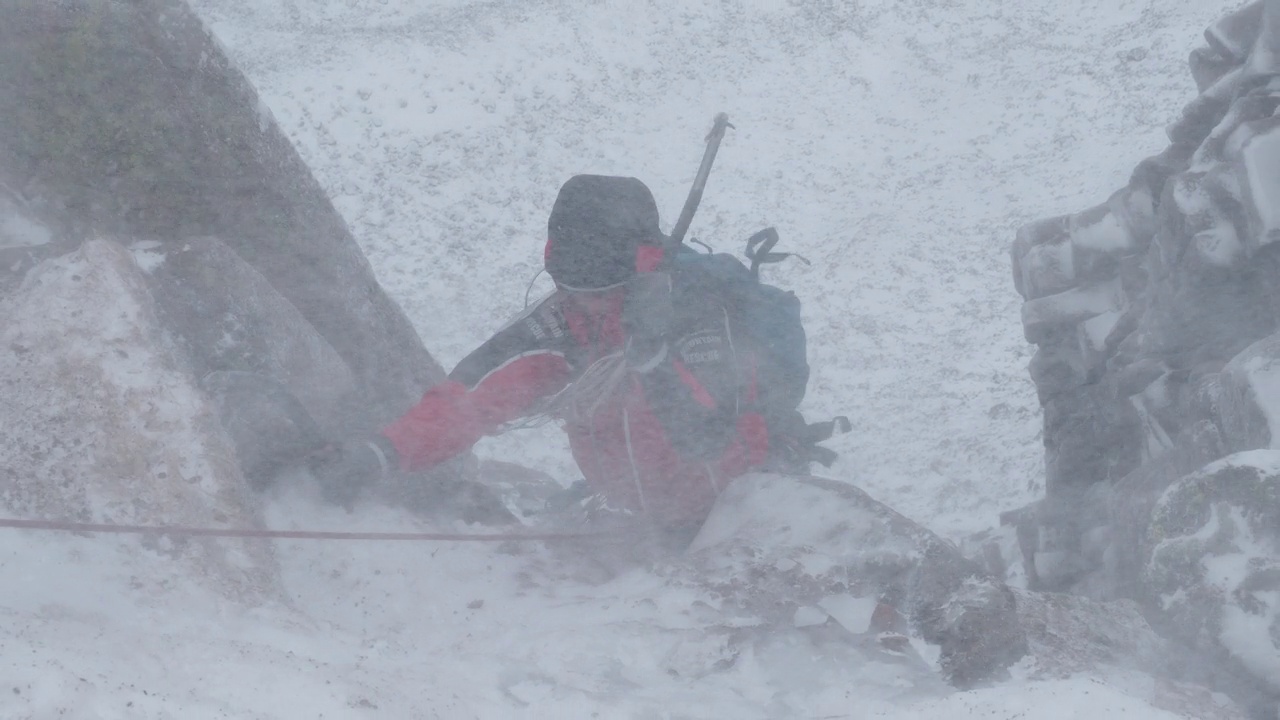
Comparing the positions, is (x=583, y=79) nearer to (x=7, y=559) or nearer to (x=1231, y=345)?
(x=1231, y=345)

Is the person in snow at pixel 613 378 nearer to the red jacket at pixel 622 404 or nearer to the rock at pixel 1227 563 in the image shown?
the red jacket at pixel 622 404

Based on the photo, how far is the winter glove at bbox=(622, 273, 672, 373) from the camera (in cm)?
286

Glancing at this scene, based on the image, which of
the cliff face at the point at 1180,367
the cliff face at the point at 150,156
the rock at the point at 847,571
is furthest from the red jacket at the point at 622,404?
the cliff face at the point at 1180,367

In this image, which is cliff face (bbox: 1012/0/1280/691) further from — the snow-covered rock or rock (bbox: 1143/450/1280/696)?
the snow-covered rock

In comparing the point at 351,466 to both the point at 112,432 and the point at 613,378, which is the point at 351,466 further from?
the point at 613,378

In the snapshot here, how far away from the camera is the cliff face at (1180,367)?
6.96ft

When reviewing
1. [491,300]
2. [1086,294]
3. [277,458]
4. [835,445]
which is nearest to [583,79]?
[491,300]

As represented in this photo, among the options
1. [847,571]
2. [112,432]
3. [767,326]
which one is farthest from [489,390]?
[847,571]

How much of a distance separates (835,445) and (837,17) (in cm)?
558

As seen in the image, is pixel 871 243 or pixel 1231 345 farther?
pixel 871 243

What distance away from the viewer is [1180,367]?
3.13 metres

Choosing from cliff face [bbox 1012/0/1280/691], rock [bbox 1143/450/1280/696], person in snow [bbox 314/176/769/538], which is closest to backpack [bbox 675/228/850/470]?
person in snow [bbox 314/176/769/538]

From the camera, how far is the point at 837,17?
9.54m

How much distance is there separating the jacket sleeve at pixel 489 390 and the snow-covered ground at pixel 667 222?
296mm
